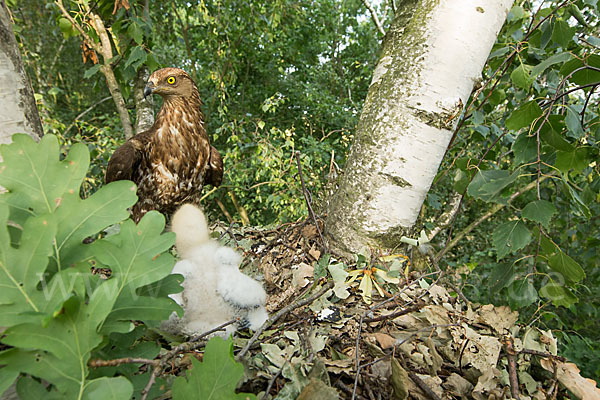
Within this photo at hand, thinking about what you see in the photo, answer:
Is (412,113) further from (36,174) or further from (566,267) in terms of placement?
(36,174)

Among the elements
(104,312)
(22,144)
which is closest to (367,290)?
(104,312)

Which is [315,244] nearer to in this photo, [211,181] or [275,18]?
[211,181]

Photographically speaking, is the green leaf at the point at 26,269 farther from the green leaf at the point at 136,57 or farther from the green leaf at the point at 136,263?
the green leaf at the point at 136,57

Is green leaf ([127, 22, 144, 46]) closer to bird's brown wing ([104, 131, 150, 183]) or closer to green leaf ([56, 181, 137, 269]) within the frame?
bird's brown wing ([104, 131, 150, 183])

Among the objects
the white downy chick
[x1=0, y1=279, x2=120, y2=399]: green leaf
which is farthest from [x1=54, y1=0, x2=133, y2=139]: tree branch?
[x1=0, y1=279, x2=120, y2=399]: green leaf

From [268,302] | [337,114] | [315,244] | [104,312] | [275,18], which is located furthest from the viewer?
[337,114]

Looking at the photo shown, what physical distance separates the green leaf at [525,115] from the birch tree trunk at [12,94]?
1.07 meters

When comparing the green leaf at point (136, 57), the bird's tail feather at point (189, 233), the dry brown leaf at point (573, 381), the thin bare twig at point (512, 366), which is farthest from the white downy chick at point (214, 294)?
the green leaf at point (136, 57)

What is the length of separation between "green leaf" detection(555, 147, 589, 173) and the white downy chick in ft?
3.01

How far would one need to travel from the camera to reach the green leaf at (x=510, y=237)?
0.95 metres

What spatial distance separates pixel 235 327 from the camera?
0.90 metres

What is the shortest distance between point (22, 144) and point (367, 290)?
2.67 ft

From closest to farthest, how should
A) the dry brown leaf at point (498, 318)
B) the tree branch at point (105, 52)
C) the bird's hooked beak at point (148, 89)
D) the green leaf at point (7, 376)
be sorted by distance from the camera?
1. the green leaf at point (7, 376)
2. the dry brown leaf at point (498, 318)
3. the bird's hooked beak at point (148, 89)
4. the tree branch at point (105, 52)

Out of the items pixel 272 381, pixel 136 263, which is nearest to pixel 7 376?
pixel 136 263
